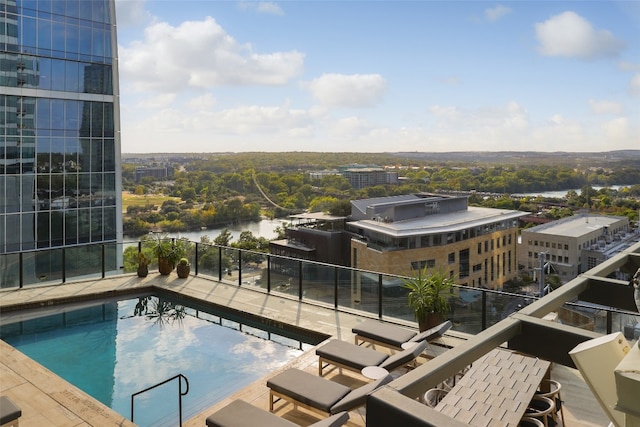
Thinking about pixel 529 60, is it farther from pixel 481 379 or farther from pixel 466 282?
pixel 481 379

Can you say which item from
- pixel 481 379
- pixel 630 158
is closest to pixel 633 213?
pixel 630 158

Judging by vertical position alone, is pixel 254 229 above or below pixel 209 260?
below

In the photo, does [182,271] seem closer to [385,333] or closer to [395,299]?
[395,299]

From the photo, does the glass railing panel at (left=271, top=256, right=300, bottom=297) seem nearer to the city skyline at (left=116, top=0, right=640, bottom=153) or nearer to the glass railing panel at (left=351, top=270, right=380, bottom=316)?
the glass railing panel at (left=351, top=270, right=380, bottom=316)

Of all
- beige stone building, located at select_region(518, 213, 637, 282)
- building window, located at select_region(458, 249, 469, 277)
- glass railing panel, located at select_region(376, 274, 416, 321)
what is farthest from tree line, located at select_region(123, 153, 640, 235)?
glass railing panel, located at select_region(376, 274, 416, 321)

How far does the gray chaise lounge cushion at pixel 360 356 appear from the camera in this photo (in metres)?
4.66

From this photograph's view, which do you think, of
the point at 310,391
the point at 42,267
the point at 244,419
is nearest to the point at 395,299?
the point at 310,391

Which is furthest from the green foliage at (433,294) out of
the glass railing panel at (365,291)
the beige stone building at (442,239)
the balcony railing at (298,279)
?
the beige stone building at (442,239)

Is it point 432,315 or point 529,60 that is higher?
point 529,60

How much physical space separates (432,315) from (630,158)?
22.2 metres

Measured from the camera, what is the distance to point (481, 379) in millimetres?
3410

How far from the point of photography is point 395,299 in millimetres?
7141

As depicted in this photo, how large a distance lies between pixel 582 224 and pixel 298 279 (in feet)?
92.5

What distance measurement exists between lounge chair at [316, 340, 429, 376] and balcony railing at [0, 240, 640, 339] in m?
1.16
